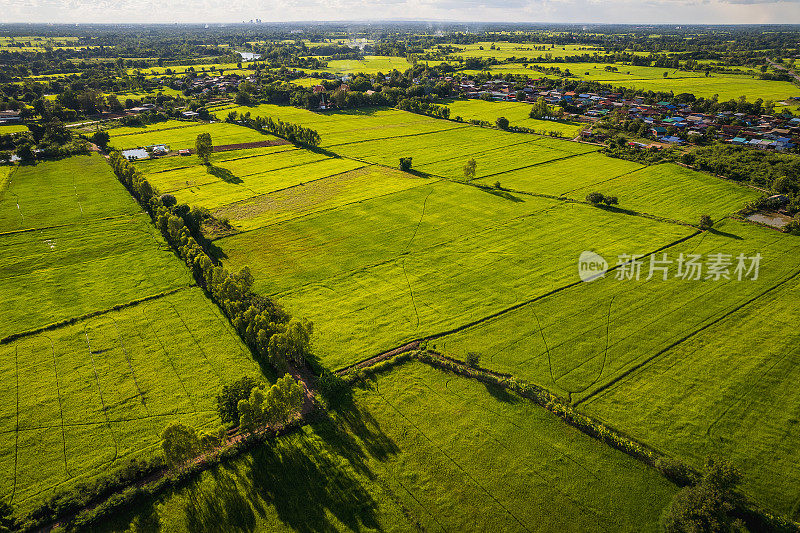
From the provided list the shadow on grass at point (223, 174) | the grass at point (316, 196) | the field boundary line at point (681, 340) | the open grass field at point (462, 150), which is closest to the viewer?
the field boundary line at point (681, 340)

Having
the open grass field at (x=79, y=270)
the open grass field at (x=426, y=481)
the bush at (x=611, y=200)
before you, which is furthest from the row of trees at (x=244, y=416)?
the bush at (x=611, y=200)

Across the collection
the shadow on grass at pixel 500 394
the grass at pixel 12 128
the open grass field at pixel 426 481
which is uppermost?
the grass at pixel 12 128

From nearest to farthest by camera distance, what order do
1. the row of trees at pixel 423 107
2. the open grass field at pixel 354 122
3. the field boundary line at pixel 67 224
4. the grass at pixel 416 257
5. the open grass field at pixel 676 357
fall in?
the open grass field at pixel 676 357
the grass at pixel 416 257
the field boundary line at pixel 67 224
the open grass field at pixel 354 122
the row of trees at pixel 423 107

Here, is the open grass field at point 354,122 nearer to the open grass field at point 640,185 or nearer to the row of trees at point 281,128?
the row of trees at point 281,128

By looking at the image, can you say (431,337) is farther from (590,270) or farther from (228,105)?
(228,105)

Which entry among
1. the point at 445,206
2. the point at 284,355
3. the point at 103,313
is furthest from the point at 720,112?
the point at 103,313

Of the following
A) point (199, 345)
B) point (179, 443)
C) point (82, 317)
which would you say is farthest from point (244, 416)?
point (82, 317)

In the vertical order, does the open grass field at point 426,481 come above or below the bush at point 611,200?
below
